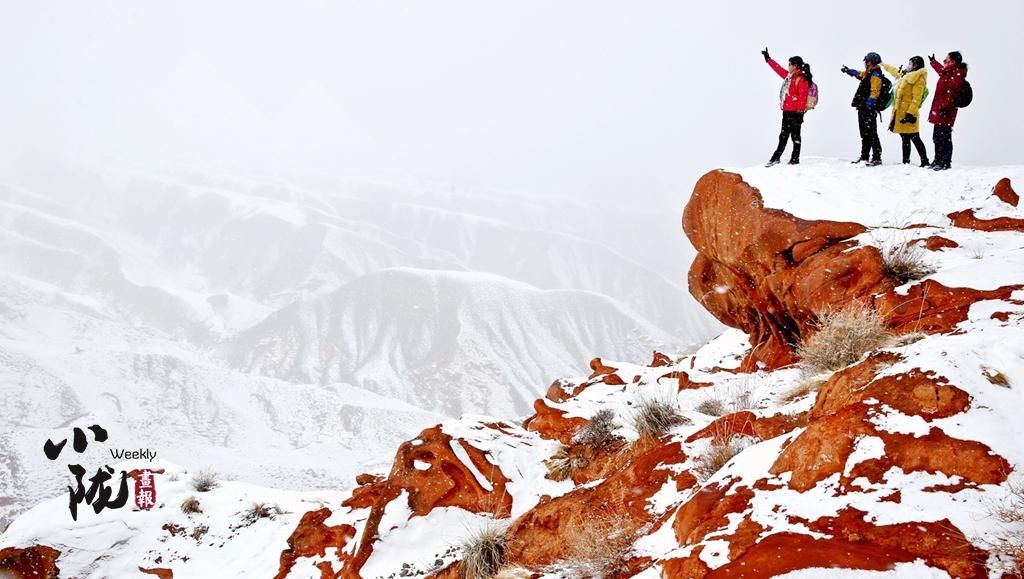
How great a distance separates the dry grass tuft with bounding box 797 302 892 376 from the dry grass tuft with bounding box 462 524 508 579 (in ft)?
10.6

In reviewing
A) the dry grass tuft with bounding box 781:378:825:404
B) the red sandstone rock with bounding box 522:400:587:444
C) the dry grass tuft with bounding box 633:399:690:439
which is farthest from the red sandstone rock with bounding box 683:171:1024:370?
the red sandstone rock with bounding box 522:400:587:444

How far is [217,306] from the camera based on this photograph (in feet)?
368

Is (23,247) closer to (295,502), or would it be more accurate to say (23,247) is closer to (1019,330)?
(295,502)

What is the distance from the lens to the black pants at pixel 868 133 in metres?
10.3

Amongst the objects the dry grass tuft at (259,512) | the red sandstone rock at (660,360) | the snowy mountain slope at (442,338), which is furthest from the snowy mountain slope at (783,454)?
the snowy mountain slope at (442,338)

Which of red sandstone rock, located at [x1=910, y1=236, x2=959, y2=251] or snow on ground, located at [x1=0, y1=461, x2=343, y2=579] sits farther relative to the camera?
snow on ground, located at [x1=0, y1=461, x2=343, y2=579]

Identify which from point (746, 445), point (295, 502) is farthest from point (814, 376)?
point (295, 502)

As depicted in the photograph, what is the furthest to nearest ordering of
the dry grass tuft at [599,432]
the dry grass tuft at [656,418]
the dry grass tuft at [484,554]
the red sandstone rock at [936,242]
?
the red sandstone rock at [936,242] < the dry grass tuft at [599,432] < the dry grass tuft at [656,418] < the dry grass tuft at [484,554]

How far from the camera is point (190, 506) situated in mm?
11438

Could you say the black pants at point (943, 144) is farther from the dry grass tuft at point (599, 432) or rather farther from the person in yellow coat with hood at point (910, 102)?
the dry grass tuft at point (599, 432)

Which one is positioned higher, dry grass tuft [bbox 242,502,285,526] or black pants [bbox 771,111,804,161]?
black pants [bbox 771,111,804,161]

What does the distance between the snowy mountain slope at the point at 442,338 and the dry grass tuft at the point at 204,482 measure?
74.7 meters

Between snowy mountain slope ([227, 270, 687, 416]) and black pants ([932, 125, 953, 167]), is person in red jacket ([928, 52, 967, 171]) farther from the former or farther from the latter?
snowy mountain slope ([227, 270, 687, 416])

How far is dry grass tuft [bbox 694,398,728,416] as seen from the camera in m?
6.45
